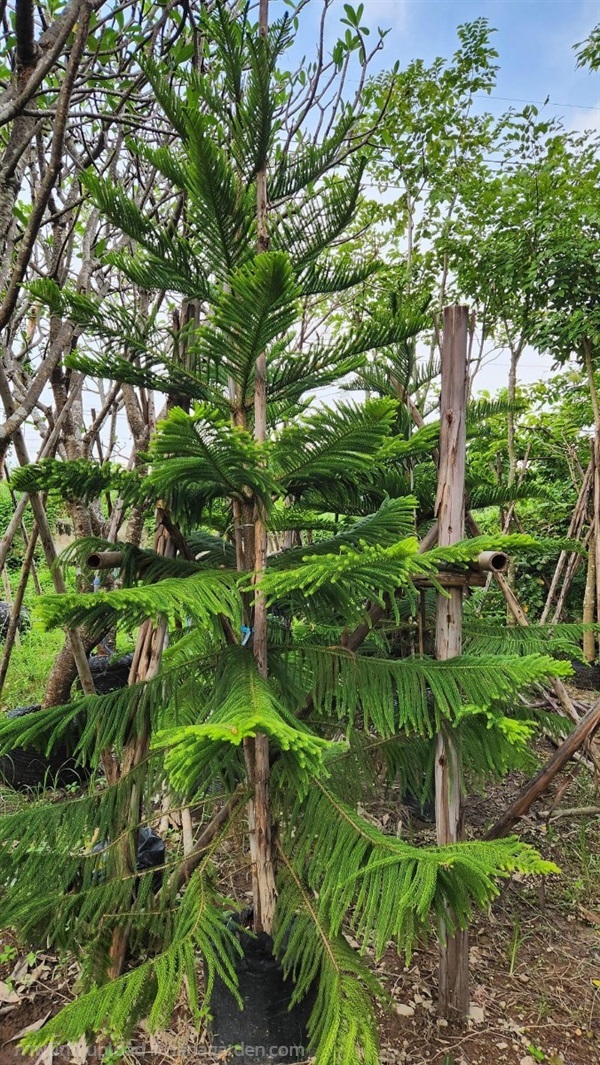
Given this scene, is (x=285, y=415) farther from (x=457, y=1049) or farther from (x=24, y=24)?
(x=457, y=1049)

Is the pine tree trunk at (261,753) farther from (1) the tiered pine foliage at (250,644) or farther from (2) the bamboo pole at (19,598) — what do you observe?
(2) the bamboo pole at (19,598)

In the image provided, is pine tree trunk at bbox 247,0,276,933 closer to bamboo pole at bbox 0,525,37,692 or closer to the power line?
bamboo pole at bbox 0,525,37,692

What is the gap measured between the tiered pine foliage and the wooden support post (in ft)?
0.31

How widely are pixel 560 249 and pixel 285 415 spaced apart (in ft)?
6.17

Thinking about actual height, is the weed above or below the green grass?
below

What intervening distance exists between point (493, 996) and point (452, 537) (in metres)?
1.34

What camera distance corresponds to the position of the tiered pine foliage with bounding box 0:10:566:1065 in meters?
0.87

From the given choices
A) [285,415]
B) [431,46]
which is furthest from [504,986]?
A: [431,46]

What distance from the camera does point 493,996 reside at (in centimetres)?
156

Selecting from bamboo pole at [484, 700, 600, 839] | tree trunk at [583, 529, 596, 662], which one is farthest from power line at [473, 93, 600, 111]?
bamboo pole at [484, 700, 600, 839]

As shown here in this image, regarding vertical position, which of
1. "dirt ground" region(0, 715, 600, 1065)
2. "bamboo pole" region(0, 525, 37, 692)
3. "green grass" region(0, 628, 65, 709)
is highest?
"bamboo pole" region(0, 525, 37, 692)

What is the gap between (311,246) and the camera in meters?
1.21

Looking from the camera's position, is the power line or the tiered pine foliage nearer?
the tiered pine foliage

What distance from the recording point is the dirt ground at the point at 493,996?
1.35 meters
